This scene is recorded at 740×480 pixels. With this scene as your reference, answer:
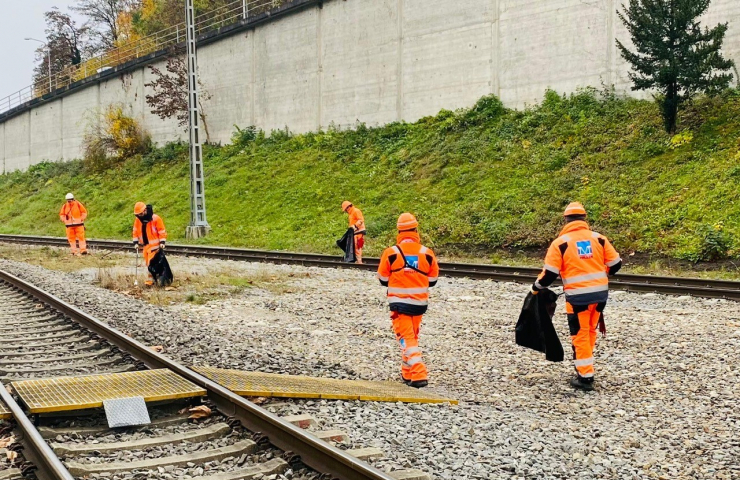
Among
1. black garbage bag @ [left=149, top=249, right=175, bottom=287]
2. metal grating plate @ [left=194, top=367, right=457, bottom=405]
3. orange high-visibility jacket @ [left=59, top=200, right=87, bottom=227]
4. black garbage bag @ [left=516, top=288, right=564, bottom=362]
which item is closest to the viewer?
metal grating plate @ [left=194, top=367, right=457, bottom=405]

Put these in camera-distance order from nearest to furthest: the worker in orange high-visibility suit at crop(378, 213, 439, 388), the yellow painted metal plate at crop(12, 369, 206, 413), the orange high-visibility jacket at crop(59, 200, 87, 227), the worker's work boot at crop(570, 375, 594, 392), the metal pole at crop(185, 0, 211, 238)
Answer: the yellow painted metal plate at crop(12, 369, 206, 413) < the worker's work boot at crop(570, 375, 594, 392) < the worker in orange high-visibility suit at crop(378, 213, 439, 388) < the orange high-visibility jacket at crop(59, 200, 87, 227) < the metal pole at crop(185, 0, 211, 238)

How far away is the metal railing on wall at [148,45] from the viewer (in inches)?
1672

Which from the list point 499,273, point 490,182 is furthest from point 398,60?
point 499,273

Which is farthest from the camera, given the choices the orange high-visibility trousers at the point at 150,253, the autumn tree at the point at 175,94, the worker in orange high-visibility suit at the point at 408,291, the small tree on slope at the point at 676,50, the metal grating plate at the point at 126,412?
the autumn tree at the point at 175,94

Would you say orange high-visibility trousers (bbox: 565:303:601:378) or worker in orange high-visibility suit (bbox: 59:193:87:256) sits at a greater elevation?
worker in orange high-visibility suit (bbox: 59:193:87:256)

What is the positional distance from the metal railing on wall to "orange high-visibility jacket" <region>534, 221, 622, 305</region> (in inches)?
1344

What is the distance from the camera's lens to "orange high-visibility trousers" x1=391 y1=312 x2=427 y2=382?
7.48 meters

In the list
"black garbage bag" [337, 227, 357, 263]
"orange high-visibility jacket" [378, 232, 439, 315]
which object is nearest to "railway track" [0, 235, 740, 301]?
"black garbage bag" [337, 227, 357, 263]

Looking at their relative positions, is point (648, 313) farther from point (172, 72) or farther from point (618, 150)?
point (172, 72)

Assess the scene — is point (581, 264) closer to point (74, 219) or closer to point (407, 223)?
point (407, 223)

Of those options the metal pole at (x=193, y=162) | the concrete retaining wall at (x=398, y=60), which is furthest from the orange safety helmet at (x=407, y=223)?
the metal pole at (x=193, y=162)

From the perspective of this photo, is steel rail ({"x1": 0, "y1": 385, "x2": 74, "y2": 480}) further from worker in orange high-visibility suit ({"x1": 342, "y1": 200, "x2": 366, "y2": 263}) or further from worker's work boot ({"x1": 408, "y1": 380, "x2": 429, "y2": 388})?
worker in orange high-visibility suit ({"x1": 342, "y1": 200, "x2": 366, "y2": 263})

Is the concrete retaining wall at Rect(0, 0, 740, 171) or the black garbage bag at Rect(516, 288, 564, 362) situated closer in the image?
the black garbage bag at Rect(516, 288, 564, 362)

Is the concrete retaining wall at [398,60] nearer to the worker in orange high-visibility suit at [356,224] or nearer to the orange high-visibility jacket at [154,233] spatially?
the worker in orange high-visibility suit at [356,224]
